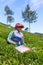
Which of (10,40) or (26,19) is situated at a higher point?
(10,40)

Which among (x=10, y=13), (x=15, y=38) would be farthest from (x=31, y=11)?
(x=15, y=38)

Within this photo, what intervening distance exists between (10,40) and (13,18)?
325 ft

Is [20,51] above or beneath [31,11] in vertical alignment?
above

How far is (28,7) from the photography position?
99.9 meters

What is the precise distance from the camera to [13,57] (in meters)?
11.4

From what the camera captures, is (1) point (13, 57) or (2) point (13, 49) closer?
(1) point (13, 57)

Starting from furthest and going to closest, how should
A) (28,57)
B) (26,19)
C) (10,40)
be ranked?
(26,19) → (10,40) → (28,57)

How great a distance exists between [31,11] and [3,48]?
272 feet

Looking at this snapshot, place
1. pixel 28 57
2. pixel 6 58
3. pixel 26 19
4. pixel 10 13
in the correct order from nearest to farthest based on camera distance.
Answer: pixel 6 58 → pixel 28 57 → pixel 26 19 → pixel 10 13

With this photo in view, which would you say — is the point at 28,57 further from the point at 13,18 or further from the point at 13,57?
the point at 13,18

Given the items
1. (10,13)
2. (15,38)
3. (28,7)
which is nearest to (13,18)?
(10,13)

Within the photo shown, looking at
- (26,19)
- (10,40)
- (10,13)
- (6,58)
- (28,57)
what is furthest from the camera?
(10,13)

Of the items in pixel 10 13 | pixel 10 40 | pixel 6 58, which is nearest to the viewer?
pixel 6 58

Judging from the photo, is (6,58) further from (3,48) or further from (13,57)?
(3,48)
